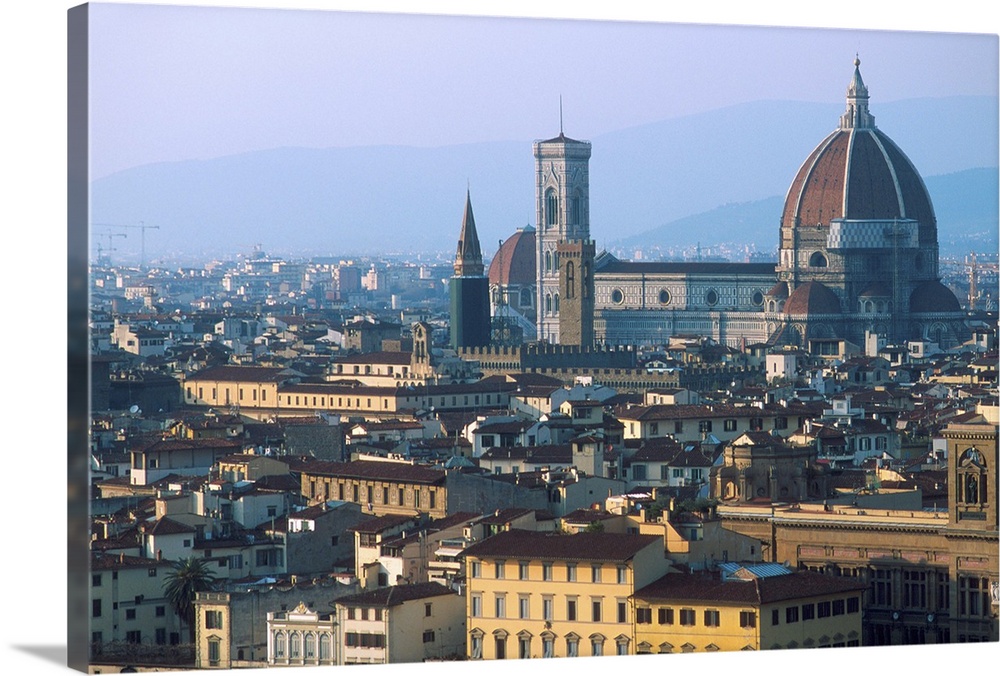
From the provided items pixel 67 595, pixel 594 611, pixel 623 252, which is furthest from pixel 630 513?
pixel 623 252

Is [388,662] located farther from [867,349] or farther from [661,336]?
[661,336]

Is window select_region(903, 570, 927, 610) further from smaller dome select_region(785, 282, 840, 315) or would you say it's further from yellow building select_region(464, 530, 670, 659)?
smaller dome select_region(785, 282, 840, 315)

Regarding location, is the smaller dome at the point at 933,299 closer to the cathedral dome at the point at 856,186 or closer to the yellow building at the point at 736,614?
the cathedral dome at the point at 856,186

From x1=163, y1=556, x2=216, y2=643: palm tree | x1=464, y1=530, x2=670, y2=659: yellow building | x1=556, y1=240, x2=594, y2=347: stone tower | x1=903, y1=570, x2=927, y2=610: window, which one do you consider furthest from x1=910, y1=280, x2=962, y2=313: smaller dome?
x1=464, y1=530, x2=670, y2=659: yellow building

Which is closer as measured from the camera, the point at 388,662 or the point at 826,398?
the point at 388,662

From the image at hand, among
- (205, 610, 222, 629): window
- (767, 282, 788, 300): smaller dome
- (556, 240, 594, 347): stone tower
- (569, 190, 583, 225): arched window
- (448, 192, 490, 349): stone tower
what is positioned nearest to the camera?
(205, 610, 222, 629): window
